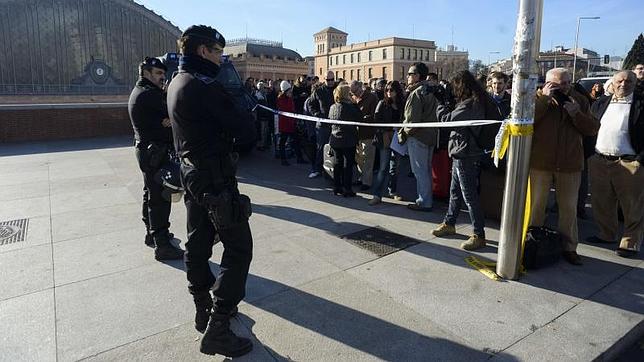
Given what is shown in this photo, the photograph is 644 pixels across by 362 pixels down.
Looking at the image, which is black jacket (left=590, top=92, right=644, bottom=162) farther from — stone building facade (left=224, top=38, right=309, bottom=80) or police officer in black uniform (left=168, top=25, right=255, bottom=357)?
stone building facade (left=224, top=38, right=309, bottom=80)

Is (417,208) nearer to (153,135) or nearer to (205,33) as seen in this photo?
(153,135)

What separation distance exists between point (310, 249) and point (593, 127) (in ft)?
9.91

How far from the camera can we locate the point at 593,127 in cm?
388

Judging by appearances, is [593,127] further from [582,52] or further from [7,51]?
[582,52]

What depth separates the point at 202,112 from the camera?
2441 mm

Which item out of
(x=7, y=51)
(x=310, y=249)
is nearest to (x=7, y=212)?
(x=310, y=249)

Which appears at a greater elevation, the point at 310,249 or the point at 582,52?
the point at 582,52

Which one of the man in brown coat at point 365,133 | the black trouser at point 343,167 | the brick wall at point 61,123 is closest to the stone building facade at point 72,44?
the brick wall at point 61,123

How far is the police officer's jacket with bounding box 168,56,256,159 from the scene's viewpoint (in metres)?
2.43

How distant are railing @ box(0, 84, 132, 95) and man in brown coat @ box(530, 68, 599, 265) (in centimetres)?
4075

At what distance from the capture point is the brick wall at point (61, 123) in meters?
13.0

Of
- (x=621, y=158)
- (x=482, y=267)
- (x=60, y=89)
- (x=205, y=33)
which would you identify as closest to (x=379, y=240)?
(x=482, y=267)

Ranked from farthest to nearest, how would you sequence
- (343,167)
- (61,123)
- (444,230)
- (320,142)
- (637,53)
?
(637,53), (61,123), (320,142), (343,167), (444,230)

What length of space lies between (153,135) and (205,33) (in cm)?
181
